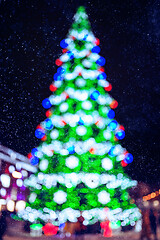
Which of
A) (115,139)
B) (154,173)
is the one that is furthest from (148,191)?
(115,139)

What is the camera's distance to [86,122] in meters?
3.81

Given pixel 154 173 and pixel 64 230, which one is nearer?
pixel 64 230

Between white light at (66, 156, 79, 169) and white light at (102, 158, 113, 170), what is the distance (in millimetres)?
429

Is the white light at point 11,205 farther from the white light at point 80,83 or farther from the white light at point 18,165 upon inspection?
the white light at point 80,83

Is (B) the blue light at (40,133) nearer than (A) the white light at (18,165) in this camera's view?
Yes

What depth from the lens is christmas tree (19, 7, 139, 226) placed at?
3.54 m

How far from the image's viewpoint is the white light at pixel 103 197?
11.5 feet

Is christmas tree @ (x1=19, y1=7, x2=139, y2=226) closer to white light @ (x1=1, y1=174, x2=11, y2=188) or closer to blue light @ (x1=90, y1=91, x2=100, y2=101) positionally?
blue light @ (x1=90, y1=91, x2=100, y2=101)

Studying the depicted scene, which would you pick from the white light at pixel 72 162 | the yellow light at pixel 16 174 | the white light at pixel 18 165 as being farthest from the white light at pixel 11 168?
the white light at pixel 72 162

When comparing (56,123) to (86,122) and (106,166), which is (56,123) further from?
(106,166)

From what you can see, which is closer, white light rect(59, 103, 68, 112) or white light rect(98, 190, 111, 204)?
white light rect(98, 190, 111, 204)

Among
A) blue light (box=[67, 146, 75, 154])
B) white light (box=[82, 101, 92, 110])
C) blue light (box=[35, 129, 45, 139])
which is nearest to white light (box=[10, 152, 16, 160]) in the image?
blue light (box=[35, 129, 45, 139])

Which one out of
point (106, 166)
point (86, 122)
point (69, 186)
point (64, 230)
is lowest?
point (64, 230)

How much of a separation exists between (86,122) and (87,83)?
2.31 feet
